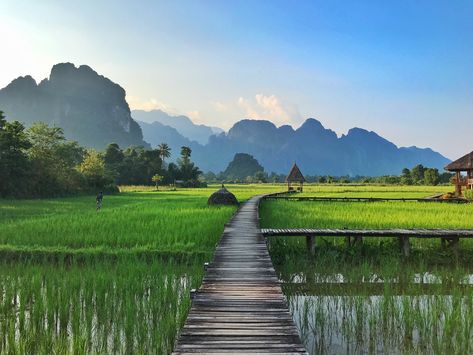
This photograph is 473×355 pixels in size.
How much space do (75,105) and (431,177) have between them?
156816 millimetres

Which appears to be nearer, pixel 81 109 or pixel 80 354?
pixel 80 354

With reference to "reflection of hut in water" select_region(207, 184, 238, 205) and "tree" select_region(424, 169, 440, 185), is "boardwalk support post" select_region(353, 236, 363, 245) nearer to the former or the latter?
"reflection of hut in water" select_region(207, 184, 238, 205)

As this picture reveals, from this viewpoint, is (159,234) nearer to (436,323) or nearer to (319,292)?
(319,292)

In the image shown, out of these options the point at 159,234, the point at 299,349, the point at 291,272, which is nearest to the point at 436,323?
the point at 299,349

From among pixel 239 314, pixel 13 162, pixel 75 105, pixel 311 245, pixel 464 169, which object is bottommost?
pixel 311 245

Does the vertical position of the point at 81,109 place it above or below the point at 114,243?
above

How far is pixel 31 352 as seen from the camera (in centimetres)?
428

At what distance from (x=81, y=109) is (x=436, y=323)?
189m

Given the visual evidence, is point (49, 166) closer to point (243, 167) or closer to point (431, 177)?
point (431, 177)

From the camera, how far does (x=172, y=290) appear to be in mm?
6090

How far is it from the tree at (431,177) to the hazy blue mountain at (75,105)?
133593mm

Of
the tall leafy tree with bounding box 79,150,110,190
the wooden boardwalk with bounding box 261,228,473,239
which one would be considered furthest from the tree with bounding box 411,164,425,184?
the wooden boardwalk with bounding box 261,228,473,239

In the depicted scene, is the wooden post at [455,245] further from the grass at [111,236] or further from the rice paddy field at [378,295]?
the grass at [111,236]

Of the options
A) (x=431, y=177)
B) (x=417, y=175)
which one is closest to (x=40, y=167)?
(x=431, y=177)
